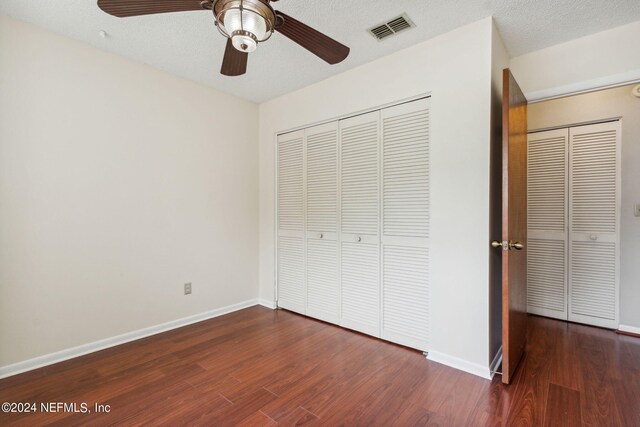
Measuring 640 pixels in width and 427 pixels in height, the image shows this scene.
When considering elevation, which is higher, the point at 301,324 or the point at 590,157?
the point at 590,157

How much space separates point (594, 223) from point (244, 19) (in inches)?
140

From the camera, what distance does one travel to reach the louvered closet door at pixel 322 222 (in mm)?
3037

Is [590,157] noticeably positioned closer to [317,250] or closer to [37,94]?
[317,250]

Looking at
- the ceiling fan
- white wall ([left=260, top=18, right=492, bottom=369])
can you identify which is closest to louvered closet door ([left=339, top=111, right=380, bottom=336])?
white wall ([left=260, top=18, right=492, bottom=369])

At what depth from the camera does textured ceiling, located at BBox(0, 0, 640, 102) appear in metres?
1.95

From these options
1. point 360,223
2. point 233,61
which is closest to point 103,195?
point 233,61

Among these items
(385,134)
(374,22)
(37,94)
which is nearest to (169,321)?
(37,94)

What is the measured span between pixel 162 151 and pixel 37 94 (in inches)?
36.2

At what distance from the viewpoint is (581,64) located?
7.47 ft

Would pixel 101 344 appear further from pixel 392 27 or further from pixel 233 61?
pixel 392 27

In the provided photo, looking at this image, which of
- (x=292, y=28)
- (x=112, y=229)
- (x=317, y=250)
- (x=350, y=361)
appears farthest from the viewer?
(x=317, y=250)

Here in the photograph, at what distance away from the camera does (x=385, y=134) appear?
2633 millimetres

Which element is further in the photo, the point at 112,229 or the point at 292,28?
the point at 112,229

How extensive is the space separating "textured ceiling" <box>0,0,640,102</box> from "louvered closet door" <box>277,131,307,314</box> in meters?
0.93
